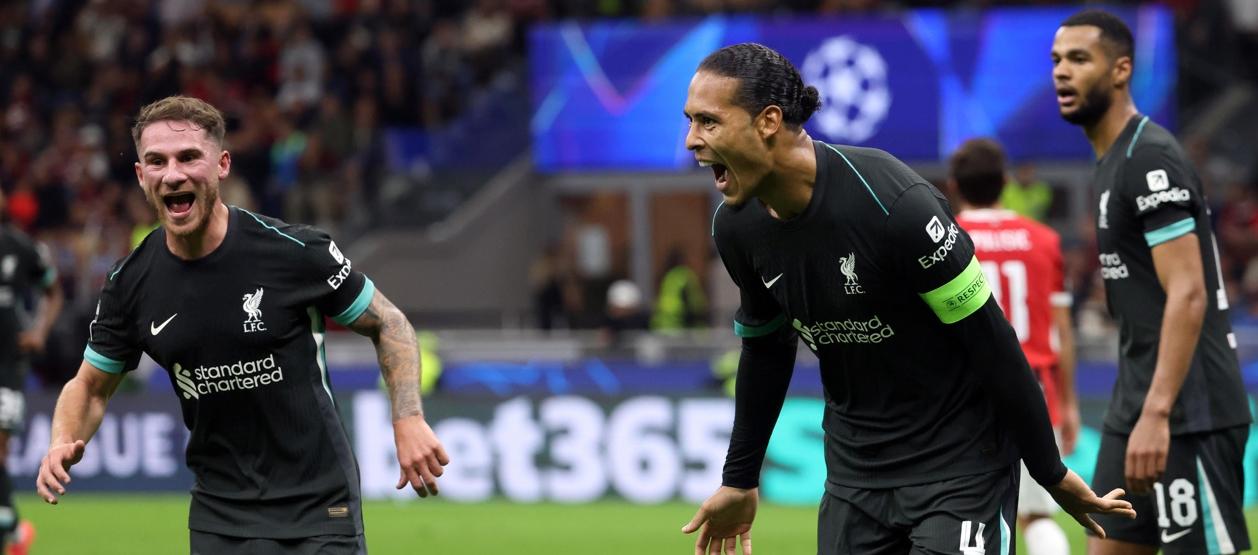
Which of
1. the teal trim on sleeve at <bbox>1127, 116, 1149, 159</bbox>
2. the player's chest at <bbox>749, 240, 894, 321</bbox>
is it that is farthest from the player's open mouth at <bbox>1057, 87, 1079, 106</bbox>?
the player's chest at <bbox>749, 240, 894, 321</bbox>

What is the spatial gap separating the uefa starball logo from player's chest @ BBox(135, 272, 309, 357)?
14.6 m

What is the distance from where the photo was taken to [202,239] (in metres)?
5.39

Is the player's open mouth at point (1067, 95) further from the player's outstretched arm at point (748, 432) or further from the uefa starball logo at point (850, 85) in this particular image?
the uefa starball logo at point (850, 85)

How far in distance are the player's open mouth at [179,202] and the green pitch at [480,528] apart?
607 centimetres

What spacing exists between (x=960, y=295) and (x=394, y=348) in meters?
1.95

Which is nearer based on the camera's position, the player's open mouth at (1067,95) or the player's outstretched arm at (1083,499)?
the player's outstretched arm at (1083,499)

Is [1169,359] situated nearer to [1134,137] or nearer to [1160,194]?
[1160,194]

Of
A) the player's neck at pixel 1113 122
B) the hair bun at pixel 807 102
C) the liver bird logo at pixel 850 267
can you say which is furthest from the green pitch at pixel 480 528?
the hair bun at pixel 807 102

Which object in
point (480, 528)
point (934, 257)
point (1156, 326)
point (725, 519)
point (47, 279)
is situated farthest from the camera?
point (480, 528)

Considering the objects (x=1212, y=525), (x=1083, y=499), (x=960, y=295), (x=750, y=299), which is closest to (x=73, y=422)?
(x=750, y=299)

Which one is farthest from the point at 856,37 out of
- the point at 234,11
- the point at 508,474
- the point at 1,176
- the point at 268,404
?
the point at 268,404

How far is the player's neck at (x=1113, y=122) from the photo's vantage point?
6.04m

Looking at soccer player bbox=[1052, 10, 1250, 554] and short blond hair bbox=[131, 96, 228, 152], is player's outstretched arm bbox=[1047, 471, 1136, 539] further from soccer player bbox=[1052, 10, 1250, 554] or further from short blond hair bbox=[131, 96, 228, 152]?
short blond hair bbox=[131, 96, 228, 152]

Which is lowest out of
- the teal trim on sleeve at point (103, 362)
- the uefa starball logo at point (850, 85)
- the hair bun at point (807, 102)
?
the teal trim on sleeve at point (103, 362)
